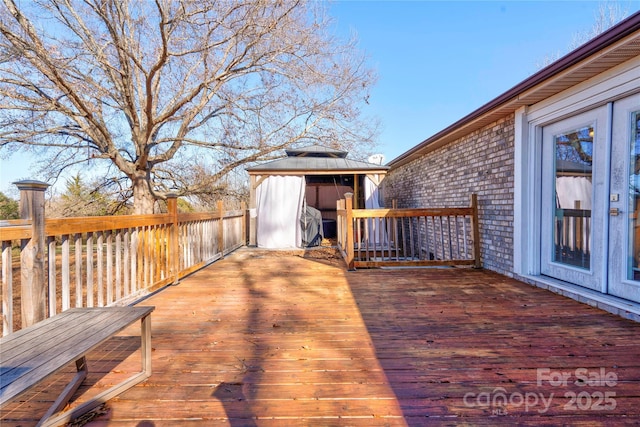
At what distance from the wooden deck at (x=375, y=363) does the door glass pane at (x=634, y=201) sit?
0.51 m

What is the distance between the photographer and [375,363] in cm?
186

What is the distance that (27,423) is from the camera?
1368mm

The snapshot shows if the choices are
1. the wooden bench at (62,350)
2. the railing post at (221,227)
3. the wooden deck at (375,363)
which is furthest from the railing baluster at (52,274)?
the railing post at (221,227)

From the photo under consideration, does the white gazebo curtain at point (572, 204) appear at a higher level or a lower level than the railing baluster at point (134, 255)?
higher

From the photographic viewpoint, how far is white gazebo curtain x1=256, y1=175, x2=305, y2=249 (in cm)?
789

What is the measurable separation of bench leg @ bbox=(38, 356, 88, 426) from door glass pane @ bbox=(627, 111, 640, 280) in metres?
4.14

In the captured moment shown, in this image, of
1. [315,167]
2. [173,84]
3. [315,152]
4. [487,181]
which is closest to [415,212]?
[487,181]

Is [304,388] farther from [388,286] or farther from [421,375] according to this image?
[388,286]

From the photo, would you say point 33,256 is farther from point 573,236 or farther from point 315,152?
point 315,152

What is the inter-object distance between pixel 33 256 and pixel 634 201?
15.0 ft

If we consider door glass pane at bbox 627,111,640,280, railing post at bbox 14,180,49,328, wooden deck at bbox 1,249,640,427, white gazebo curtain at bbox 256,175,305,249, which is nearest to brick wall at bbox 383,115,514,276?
wooden deck at bbox 1,249,640,427

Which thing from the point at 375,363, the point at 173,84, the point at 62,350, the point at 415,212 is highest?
the point at 173,84

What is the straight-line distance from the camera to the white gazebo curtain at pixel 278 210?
7.89 meters

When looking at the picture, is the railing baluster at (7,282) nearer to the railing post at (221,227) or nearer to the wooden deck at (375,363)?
the wooden deck at (375,363)
